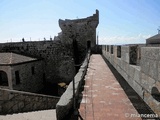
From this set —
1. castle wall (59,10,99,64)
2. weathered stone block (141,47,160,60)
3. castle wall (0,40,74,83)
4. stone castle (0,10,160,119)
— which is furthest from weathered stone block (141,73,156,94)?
castle wall (59,10,99,64)

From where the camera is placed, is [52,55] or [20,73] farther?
[52,55]

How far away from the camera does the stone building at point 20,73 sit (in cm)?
1410

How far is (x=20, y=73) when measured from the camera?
1512 centimetres

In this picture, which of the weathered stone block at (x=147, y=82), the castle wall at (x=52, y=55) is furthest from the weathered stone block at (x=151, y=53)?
the castle wall at (x=52, y=55)

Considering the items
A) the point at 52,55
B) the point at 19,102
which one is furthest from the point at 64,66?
the point at 19,102

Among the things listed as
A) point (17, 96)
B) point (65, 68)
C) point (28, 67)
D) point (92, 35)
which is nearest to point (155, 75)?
point (17, 96)

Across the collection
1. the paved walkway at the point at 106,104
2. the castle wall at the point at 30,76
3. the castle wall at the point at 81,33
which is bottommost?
the castle wall at the point at 30,76

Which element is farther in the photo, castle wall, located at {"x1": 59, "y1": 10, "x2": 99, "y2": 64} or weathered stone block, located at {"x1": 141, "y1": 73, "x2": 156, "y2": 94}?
castle wall, located at {"x1": 59, "y1": 10, "x2": 99, "y2": 64}

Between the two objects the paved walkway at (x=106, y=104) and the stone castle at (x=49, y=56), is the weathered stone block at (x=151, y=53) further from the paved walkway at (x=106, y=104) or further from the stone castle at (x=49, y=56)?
the stone castle at (x=49, y=56)

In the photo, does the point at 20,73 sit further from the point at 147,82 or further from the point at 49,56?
Answer: the point at 147,82

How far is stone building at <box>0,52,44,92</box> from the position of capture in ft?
46.3

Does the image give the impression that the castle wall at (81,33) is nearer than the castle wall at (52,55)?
No

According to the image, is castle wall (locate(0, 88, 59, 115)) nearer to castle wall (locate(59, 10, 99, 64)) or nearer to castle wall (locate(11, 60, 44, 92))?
castle wall (locate(11, 60, 44, 92))

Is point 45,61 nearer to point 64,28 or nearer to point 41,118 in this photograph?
point 64,28
